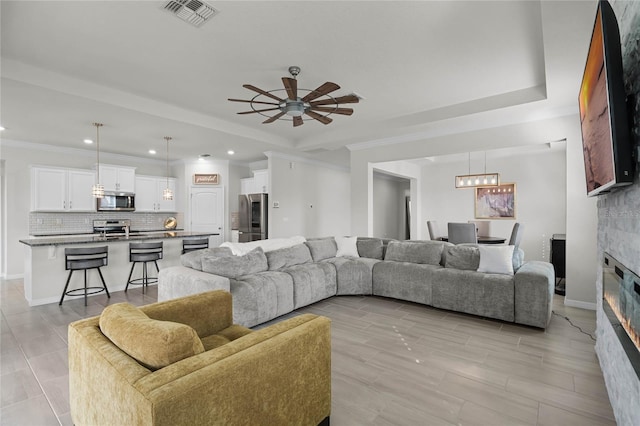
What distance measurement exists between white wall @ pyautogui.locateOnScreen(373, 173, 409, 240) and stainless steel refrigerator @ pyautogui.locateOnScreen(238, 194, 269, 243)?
3993mm

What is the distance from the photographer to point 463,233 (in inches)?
225

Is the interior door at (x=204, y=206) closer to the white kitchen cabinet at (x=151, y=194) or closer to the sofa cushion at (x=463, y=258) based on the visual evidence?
the white kitchen cabinet at (x=151, y=194)

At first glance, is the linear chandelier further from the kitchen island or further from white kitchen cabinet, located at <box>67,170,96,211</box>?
white kitchen cabinet, located at <box>67,170,96,211</box>

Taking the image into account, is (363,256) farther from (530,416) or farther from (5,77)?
(5,77)

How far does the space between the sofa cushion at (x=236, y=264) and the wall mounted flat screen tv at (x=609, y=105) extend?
10.6 feet

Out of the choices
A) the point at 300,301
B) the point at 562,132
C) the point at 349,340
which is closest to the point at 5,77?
the point at 300,301

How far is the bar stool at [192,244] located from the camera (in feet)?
19.3

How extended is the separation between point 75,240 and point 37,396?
10.1 ft

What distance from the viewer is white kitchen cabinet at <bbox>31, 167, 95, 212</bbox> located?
6.22m

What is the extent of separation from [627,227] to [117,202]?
840 centimetres

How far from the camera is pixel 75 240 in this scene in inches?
183

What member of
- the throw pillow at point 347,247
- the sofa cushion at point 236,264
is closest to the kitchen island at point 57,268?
the sofa cushion at point 236,264

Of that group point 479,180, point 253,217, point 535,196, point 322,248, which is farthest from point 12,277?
point 535,196

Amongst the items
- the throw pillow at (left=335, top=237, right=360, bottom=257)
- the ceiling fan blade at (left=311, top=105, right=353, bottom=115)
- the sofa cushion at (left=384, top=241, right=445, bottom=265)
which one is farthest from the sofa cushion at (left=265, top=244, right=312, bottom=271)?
the ceiling fan blade at (left=311, top=105, right=353, bottom=115)
